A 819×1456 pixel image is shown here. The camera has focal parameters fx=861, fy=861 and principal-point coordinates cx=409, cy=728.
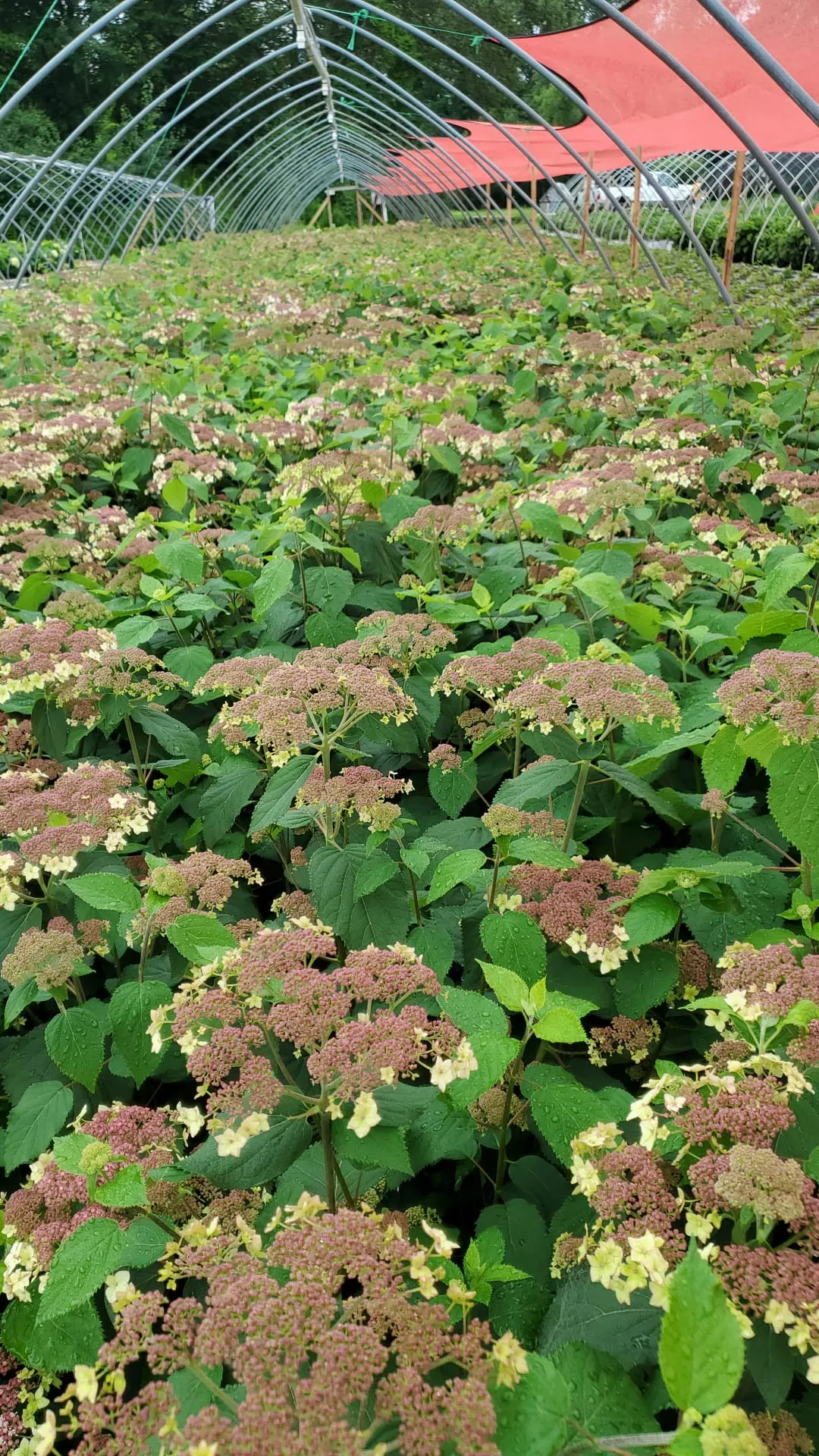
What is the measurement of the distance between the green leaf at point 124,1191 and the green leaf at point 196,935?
382 millimetres

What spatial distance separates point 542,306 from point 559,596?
232 inches

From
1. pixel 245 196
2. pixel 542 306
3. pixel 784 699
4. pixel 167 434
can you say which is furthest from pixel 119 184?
pixel 784 699

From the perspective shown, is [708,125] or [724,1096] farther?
[708,125]

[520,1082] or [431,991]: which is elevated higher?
[431,991]

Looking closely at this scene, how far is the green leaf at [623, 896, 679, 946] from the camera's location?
5.06ft

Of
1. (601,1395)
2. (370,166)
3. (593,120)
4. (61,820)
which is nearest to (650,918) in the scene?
(601,1395)

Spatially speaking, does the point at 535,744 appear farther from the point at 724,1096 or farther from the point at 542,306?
the point at 542,306

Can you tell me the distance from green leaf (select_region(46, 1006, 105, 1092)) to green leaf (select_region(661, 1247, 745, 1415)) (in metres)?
1.21

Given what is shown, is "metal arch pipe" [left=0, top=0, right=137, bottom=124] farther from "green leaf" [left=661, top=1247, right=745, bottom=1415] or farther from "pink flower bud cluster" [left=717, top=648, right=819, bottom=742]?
"green leaf" [left=661, top=1247, right=745, bottom=1415]

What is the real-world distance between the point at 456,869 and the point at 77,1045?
83cm

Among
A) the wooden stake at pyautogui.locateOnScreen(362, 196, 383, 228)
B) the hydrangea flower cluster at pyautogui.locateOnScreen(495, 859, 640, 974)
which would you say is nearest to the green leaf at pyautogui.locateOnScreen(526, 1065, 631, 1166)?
the hydrangea flower cluster at pyautogui.locateOnScreen(495, 859, 640, 974)

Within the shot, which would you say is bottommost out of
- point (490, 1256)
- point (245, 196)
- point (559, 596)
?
point (490, 1256)

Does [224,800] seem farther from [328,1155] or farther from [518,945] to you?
[328,1155]

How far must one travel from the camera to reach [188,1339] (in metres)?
0.94
